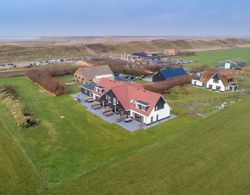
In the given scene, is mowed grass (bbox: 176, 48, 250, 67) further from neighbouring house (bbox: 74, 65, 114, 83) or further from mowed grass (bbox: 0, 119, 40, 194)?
mowed grass (bbox: 0, 119, 40, 194)

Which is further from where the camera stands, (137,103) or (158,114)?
(137,103)

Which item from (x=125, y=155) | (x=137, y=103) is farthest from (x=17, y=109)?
(x=125, y=155)

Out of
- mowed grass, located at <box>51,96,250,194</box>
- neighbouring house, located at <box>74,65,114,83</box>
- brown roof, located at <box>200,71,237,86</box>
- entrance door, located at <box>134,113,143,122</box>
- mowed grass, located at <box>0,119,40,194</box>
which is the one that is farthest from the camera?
neighbouring house, located at <box>74,65,114,83</box>

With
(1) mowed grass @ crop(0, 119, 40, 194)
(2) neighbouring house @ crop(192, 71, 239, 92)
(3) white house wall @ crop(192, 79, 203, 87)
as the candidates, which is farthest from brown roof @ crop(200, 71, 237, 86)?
(1) mowed grass @ crop(0, 119, 40, 194)

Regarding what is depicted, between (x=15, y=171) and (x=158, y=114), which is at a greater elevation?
(x=158, y=114)

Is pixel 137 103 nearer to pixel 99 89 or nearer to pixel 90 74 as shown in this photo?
pixel 99 89

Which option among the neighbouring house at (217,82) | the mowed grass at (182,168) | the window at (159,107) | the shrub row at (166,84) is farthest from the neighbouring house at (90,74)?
the mowed grass at (182,168)
